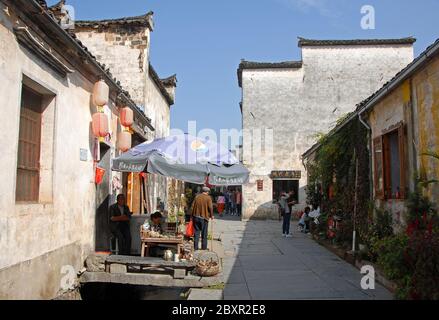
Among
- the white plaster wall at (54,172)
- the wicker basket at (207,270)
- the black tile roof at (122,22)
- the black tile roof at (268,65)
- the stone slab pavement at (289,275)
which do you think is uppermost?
the black tile roof at (268,65)

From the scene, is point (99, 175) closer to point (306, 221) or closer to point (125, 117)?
point (125, 117)

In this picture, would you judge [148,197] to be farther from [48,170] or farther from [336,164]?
[48,170]

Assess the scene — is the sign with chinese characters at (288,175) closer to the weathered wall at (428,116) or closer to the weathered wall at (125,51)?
the weathered wall at (125,51)

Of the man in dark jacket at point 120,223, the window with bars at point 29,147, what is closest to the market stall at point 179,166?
the man in dark jacket at point 120,223

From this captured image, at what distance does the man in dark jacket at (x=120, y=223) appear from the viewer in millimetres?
8633

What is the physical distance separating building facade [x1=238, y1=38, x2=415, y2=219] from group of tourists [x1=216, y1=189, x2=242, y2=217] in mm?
3630

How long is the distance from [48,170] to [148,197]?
8.47 metres

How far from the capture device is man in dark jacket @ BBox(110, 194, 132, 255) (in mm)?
8633

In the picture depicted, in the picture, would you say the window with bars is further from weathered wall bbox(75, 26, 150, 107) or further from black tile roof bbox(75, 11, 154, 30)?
black tile roof bbox(75, 11, 154, 30)

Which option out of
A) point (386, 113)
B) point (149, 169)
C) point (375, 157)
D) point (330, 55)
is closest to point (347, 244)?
point (375, 157)

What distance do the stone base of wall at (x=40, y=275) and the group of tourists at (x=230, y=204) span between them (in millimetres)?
19018

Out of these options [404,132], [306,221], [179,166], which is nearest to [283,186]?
[306,221]

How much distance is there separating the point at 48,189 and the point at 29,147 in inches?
28.9

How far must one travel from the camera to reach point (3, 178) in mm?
4852
